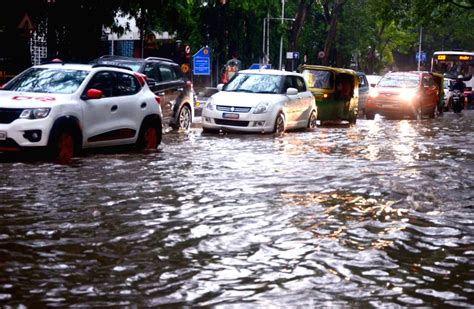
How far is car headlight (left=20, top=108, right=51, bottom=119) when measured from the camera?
1445 centimetres

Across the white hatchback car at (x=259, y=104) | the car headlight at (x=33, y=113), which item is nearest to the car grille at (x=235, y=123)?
the white hatchback car at (x=259, y=104)

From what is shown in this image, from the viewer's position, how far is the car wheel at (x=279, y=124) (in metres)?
23.0

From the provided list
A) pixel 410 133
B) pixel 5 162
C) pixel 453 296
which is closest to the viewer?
pixel 453 296

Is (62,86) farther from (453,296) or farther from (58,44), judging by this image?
(58,44)

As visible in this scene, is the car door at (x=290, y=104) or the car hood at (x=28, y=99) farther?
the car door at (x=290, y=104)

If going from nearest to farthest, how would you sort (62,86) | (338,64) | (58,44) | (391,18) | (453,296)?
(453,296) < (62,86) < (58,44) < (391,18) < (338,64)

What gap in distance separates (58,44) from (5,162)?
1353cm

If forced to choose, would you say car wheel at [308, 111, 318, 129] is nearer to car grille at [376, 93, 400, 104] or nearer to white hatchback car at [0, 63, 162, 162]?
car grille at [376, 93, 400, 104]

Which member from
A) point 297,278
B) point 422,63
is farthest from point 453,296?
point 422,63

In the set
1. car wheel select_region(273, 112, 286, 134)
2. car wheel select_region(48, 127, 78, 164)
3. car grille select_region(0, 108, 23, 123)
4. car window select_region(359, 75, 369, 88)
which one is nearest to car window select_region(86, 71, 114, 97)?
car wheel select_region(48, 127, 78, 164)

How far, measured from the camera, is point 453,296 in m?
6.44

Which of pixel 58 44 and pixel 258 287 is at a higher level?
pixel 58 44

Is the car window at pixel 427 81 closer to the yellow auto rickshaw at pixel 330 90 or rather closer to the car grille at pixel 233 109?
the yellow auto rickshaw at pixel 330 90

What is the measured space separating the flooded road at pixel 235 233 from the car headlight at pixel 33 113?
77 cm
